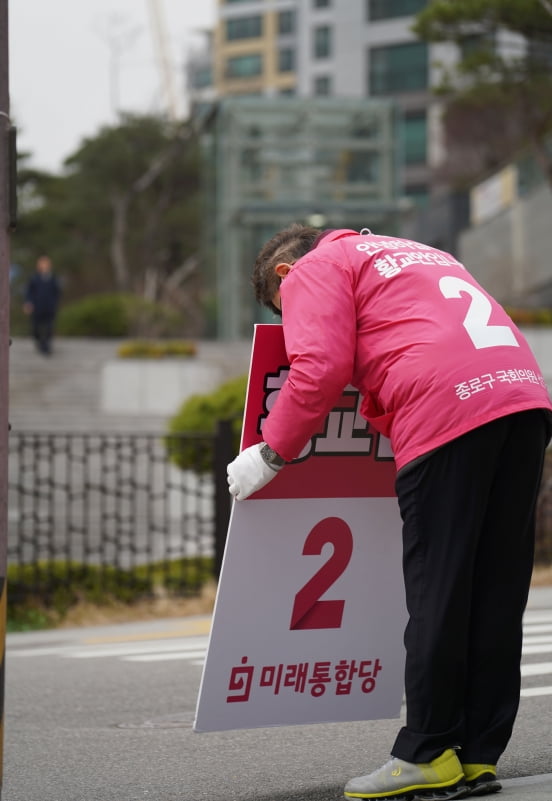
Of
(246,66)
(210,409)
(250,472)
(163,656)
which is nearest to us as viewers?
(250,472)

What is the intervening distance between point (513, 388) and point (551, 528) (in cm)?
788

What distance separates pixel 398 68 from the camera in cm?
6944

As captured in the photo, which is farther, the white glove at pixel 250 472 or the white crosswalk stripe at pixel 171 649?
the white crosswalk stripe at pixel 171 649

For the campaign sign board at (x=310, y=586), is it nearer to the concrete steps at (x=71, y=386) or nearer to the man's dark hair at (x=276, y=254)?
the man's dark hair at (x=276, y=254)

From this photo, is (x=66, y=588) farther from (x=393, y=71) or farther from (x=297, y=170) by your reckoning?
(x=393, y=71)

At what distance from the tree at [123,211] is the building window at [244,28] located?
155 ft

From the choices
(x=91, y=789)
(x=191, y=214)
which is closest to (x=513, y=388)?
(x=91, y=789)

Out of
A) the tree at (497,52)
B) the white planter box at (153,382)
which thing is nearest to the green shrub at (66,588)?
the tree at (497,52)

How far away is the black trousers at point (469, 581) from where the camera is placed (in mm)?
3342

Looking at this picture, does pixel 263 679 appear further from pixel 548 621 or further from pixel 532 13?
pixel 532 13

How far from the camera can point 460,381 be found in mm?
3344

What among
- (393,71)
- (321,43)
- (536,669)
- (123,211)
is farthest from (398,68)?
(536,669)

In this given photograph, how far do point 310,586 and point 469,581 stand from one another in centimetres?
59

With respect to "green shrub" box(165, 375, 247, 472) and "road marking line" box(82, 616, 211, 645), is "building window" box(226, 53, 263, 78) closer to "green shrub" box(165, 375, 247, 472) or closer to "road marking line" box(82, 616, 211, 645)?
"green shrub" box(165, 375, 247, 472)
